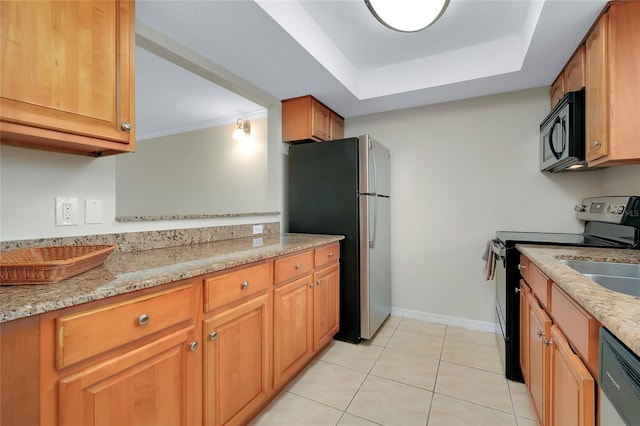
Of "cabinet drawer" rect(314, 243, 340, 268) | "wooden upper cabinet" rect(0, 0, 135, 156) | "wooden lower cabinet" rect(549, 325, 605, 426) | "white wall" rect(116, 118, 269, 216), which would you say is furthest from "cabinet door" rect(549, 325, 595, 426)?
"white wall" rect(116, 118, 269, 216)

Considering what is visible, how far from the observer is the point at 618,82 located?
1471 millimetres

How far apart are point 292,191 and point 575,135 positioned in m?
2.03

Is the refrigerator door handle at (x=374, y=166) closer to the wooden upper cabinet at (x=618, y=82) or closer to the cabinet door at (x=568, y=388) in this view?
the wooden upper cabinet at (x=618, y=82)

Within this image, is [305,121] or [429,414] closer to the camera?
[429,414]

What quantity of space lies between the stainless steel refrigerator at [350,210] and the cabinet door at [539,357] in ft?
3.65

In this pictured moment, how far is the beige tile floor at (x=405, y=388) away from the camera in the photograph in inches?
60.8

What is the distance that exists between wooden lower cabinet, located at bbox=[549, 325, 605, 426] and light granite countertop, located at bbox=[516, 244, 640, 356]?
207 millimetres

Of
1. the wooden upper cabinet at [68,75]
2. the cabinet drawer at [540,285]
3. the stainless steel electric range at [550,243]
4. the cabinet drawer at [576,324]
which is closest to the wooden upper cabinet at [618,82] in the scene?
the stainless steel electric range at [550,243]

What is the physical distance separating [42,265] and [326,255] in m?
1.61

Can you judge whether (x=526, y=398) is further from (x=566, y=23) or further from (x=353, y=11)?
(x=353, y=11)

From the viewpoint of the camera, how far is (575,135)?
175cm

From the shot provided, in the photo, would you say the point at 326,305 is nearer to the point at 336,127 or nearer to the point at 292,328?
the point at 292,328

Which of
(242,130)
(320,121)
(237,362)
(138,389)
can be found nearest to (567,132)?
(320,121)

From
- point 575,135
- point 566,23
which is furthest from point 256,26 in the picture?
point 575,135
